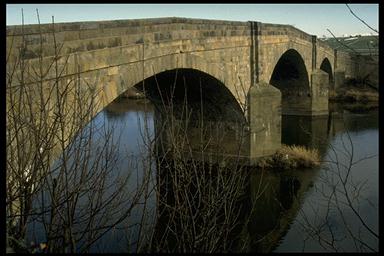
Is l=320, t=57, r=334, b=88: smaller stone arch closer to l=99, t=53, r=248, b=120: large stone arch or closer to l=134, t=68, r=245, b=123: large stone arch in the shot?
l=134, t=68, r=245, b=123: large stone arch

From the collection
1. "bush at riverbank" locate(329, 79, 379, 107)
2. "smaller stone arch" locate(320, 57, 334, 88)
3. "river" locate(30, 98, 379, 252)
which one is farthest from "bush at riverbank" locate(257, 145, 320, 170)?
"smaller stone arch" locate(320, 57, 334, 88)

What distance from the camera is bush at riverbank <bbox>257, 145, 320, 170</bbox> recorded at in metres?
16.0

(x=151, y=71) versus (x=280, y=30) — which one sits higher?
(x=280, y=30)

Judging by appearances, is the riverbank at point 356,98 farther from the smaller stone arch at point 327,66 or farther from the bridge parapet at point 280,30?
the bridge parapet at point 280,30

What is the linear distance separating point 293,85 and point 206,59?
50.1ft

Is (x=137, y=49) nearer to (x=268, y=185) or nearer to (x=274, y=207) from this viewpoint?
(x=274, y=207)

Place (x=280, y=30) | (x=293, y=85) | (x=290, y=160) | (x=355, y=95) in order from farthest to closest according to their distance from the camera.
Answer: (x=355, y=95)
(x=293, y=85)
(x=280, y=30)
(x=290, y=160)

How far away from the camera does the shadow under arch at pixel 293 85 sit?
2669 cm

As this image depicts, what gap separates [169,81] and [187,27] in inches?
93.1

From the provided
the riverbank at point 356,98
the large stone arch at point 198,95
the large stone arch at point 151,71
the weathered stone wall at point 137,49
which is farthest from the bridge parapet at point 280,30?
the riverbank at point 356,98

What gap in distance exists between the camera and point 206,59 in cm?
1311

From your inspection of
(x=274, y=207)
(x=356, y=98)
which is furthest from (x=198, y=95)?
(x=356, y=98)

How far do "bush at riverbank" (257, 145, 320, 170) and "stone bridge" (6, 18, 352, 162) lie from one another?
39cm

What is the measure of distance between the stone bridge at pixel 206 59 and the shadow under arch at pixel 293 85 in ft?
0.19
